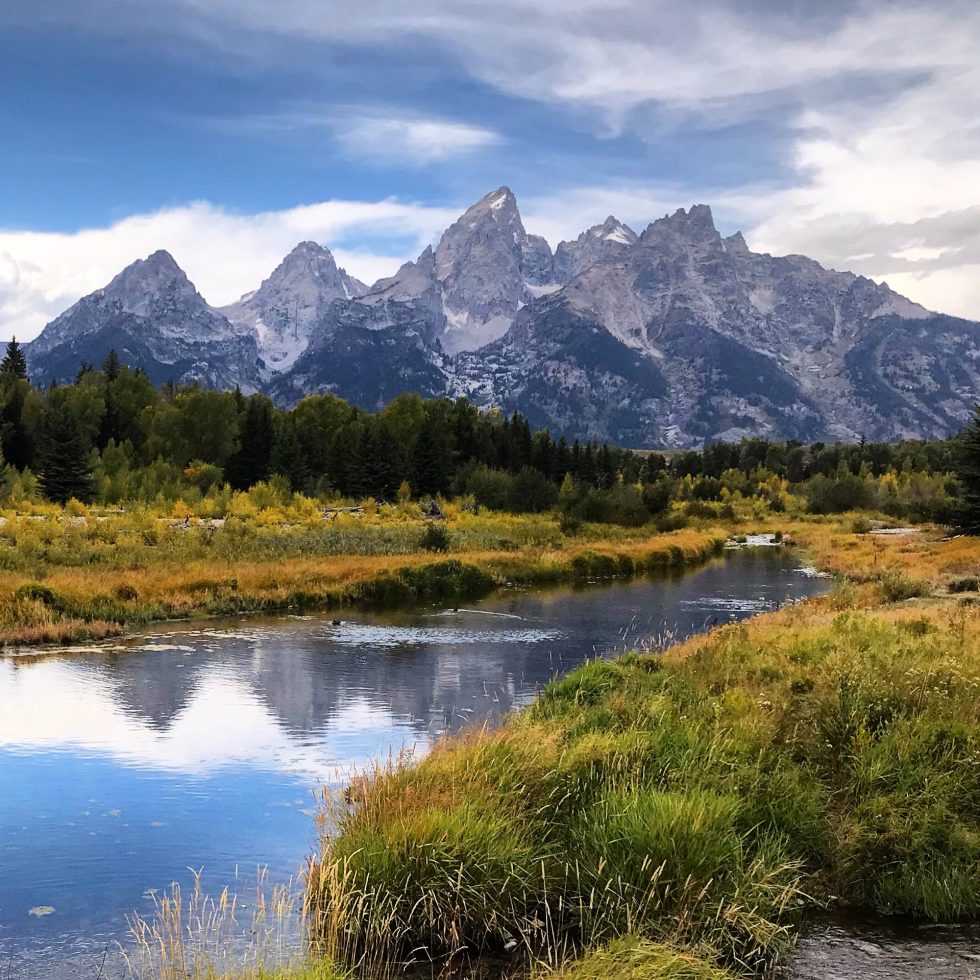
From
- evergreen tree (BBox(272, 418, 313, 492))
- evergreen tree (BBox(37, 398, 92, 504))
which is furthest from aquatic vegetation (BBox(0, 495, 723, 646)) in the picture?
evergreen tree (BBox(272, 418, 313, 492))

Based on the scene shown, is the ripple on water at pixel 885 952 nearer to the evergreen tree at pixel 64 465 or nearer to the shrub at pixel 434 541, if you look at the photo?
the shrub at pixel 434 541

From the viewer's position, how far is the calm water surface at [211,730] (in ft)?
38.7

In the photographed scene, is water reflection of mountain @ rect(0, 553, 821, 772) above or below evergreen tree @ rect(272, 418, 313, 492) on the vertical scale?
below

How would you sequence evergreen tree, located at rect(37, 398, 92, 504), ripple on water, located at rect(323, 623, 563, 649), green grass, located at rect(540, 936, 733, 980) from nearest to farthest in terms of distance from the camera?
1. green grass, located at rect(540, 936, 733, 980)
2. ripple on water, located at rect(323, 623, 563, 649)
3. evergreen tree, located at rect(37, 398, 92, 504)

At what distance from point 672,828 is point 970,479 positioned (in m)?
58.7

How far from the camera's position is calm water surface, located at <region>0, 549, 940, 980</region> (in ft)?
38.7

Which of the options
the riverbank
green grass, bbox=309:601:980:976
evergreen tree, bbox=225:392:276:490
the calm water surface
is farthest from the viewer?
evergreen tree, bbox=225:392:276:490

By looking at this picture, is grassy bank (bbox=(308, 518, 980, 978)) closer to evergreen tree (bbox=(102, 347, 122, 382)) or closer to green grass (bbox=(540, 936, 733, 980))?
green grass (bbox=(540, 936, 733, 980))

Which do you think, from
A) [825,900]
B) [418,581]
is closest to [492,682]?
[825,900]

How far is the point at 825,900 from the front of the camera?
10969mm

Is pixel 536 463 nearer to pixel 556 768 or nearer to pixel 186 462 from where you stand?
pixel 186 462

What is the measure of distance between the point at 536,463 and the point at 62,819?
351 feet

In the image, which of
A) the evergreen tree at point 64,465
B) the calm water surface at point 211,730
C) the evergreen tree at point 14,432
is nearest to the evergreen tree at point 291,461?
the evergreen tree at point 14,432

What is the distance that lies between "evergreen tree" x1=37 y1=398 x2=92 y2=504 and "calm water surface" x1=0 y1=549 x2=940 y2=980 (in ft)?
145
